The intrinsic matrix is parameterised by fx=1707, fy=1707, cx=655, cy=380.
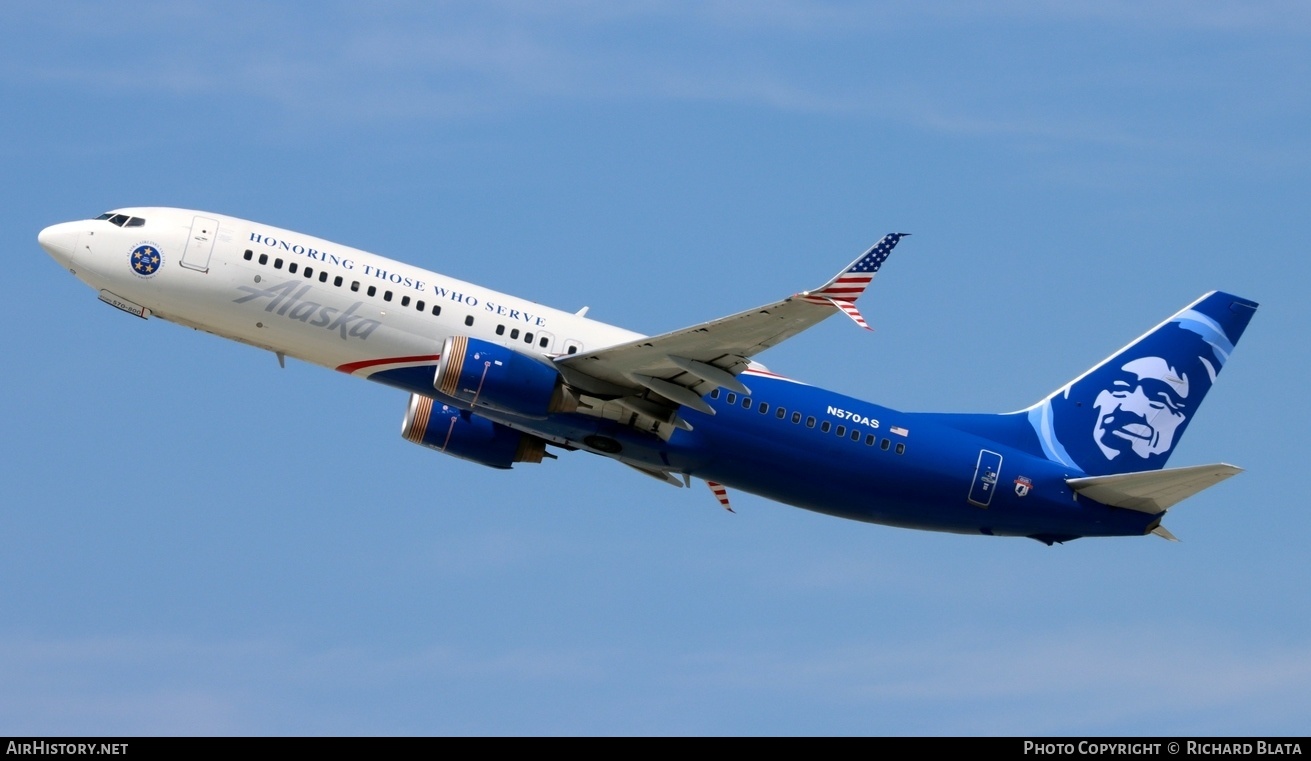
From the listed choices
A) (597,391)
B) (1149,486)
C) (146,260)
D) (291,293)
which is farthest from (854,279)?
(146,260)

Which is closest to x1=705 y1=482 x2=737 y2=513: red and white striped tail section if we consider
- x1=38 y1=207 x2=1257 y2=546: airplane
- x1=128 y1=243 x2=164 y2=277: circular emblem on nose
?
x1=38 y1=207 x2=1257 y2=546: airplane

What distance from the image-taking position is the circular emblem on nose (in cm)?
5075

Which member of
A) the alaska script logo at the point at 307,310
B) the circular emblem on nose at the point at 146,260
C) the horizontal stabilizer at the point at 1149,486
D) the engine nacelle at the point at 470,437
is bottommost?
the horizontal stabilizer at the point at 1149,486

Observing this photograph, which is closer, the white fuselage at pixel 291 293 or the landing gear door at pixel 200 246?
the white fuselage at pixel 291 293

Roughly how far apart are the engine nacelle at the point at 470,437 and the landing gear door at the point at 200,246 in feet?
28.2

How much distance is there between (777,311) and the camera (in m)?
46.1

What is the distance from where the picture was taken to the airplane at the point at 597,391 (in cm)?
4969

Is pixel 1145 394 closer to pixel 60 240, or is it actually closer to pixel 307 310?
pixel 307 310

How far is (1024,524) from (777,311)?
1358 cm

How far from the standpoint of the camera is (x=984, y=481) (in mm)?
53781

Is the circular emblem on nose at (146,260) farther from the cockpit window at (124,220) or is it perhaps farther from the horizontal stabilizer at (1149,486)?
the horizontal stabilizer at (1149,486)

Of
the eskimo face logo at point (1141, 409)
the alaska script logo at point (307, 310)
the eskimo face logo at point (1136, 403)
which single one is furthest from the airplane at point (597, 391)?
the eskimo face logo at point (1141, 409)

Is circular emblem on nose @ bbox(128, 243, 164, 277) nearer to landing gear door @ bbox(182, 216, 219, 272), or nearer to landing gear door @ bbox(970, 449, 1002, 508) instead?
landing gear door @ bbox(182, 216, 219, 272)

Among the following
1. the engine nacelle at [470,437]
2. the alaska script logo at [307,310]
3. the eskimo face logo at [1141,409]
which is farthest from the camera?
the eskimo face logo at [1141,409]
